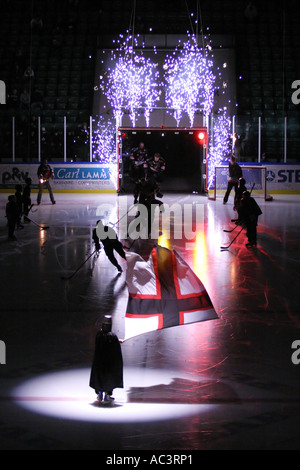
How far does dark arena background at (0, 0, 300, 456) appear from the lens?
7.53 metres

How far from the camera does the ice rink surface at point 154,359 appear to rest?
6.95 metres

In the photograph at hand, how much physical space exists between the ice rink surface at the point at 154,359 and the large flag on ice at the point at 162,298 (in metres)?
0.58

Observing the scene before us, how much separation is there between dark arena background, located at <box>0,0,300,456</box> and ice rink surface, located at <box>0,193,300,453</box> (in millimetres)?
32

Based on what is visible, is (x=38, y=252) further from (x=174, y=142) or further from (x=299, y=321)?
(x=174, y=142)

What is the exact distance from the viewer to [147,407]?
763 centimetres

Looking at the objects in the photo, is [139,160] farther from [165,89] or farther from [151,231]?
[151,231]

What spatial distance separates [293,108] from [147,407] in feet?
98.7

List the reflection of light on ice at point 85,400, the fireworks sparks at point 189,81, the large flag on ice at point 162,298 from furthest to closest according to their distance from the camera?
the fireworks sparks at point 189,81 → the large flag on ice at point 162,298 → the reflection of light on ice at point 85,400

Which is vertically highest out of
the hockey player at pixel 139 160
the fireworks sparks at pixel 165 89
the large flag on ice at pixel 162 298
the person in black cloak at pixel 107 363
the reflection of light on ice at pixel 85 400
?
the fireworks sparks at pixel 165 89

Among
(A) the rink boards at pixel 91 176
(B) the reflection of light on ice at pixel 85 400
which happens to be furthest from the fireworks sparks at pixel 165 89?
(B) the reflection of light on ice at pixel 85 400

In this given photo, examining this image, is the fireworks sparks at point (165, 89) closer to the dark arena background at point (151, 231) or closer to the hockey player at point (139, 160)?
the dark arena background at point (151, 231)

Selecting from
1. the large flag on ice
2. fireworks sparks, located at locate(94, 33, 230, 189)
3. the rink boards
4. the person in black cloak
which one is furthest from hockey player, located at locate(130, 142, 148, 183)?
the person in black cloak

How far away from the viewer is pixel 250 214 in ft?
58.5

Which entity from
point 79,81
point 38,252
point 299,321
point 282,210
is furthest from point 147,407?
point 79,81
